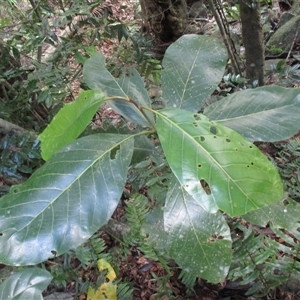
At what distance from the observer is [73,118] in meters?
0.82

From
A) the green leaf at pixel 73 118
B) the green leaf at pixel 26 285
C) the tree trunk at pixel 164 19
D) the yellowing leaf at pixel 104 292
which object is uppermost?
the green leaf at pixel 73 118

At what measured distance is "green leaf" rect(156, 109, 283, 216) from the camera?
26.9 inches

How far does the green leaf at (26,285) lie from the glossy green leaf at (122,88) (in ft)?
1.73

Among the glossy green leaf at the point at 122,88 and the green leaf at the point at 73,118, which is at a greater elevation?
the green leaf at the point at 73,118

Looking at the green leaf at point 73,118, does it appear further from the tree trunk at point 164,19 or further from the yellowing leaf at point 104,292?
the tree trunk at point 164,19

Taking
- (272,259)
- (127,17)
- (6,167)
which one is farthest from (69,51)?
(127,17)

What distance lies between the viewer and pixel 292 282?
1.40 meters

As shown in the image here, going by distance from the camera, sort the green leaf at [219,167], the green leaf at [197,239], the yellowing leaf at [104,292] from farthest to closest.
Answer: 1. the yellowing leaf at [104,292]
2. the green leaf at [197,239]
3. the green leaf at [219,167]

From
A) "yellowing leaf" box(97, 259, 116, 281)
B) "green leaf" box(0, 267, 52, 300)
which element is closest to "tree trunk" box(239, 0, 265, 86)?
"yellowing leaf" box(97, 259, 116, 281)

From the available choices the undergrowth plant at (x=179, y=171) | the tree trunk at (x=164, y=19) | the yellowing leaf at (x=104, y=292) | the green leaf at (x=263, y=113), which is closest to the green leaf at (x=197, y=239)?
the undergrowth plant at (x=179, y=171)

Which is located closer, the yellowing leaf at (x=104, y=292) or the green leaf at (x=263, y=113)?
the green leaf at (x=263, y=113)

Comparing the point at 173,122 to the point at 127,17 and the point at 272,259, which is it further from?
the point at 127,17

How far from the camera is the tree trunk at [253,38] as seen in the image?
89.1 inches

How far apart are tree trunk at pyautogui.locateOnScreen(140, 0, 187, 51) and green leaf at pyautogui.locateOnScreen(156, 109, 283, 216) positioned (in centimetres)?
371
